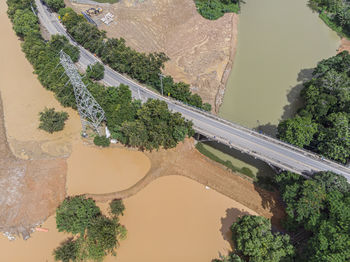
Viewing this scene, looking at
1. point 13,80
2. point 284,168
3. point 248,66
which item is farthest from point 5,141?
point 248,66

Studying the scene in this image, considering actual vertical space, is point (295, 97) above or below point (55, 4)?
below

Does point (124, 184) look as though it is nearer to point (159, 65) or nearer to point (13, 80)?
point (159, 65)

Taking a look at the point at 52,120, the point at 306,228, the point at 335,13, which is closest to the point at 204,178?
the point at 306,228

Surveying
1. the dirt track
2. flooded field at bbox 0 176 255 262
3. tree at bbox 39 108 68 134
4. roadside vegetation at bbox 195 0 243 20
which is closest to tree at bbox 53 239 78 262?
flooded field at bbox 0 176 255 262

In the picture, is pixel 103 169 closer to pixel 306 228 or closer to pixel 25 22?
pixel 306 228

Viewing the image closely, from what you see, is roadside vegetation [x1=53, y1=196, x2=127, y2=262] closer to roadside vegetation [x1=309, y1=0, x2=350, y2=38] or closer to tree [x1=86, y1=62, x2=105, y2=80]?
tree [x1=86, y1=62, x2=105, y2=80]

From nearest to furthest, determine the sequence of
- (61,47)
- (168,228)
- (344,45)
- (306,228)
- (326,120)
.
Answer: (306,228) < (168,228) < (326,120) < (61,47) < (344,45)

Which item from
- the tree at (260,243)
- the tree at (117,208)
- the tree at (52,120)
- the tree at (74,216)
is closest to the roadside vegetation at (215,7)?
the tree at (52,120)
